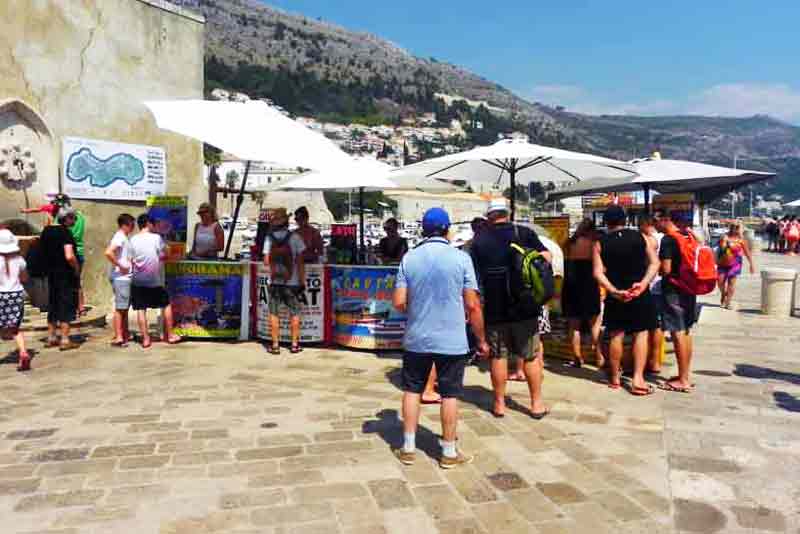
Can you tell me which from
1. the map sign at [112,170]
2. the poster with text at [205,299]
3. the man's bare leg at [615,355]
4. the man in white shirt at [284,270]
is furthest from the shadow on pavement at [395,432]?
the map sign at [112,170]

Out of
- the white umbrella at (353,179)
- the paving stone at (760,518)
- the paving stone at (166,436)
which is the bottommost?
the paving stone at (760,518)

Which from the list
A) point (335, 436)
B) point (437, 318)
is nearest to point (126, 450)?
point (335, 436)

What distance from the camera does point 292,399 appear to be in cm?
561

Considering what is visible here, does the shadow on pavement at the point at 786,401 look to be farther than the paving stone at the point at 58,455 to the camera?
Yes

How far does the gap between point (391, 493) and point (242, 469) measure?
0.98 metres

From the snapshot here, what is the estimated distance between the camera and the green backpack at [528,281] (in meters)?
4.99

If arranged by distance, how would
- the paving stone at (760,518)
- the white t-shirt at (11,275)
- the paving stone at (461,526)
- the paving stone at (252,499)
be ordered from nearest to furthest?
the paving stone at (461,526), the paving stone at (760,518), the paving stone at (252,499), the white t-shirt at (11,275)

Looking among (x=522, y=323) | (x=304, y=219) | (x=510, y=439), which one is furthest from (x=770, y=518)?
(x=304, y=219)

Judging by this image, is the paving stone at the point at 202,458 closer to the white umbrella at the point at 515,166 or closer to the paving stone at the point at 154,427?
the paving stone at the point at 154,427

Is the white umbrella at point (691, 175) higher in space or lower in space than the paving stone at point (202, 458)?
higher

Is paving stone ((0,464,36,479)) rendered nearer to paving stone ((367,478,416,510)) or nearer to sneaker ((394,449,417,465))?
paving stone ((367,478,416,510))

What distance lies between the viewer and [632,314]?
227 inches

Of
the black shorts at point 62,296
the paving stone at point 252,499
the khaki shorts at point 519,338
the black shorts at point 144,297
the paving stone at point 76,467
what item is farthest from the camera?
the black shorts at point 144,297

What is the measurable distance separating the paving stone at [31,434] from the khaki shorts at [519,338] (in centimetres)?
331
